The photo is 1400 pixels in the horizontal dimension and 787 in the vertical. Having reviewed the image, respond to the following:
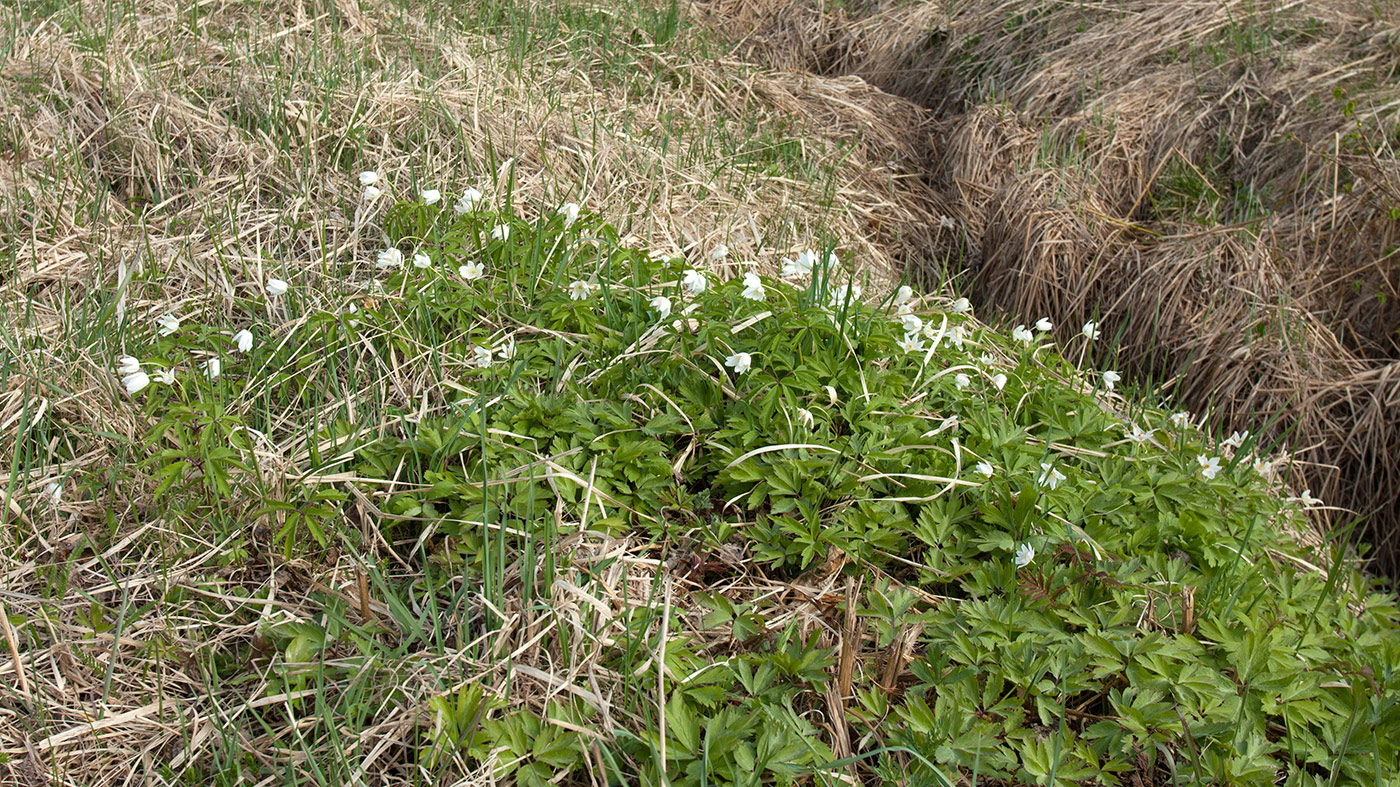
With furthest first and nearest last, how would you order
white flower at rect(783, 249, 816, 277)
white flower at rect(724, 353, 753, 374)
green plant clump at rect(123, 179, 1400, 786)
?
white flower at rect(783, 249, 816, 277) < white flower at rect(724, 353, 753, 374) < green plant clump at rect(123, 179, 1400, 786)

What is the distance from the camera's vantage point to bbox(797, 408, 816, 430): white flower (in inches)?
90.9

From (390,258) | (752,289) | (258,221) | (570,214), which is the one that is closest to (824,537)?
(752,289)

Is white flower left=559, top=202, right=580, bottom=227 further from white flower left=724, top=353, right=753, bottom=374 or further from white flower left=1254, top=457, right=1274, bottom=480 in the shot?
white flower left=1254, top=457, right=1274, bottom=480

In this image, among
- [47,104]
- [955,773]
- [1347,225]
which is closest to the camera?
[955,773]

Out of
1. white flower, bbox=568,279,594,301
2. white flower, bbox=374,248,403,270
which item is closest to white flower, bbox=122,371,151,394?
white flower, bbox=374,248,403,270

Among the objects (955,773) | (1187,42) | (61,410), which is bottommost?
(61,410)

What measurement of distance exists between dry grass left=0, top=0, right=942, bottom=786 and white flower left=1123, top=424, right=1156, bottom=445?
1075 millimetres

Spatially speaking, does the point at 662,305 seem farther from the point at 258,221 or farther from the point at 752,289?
the point at 258,221

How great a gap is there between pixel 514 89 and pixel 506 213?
1168mm

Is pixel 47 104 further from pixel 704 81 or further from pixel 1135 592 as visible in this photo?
pixel 1135 592

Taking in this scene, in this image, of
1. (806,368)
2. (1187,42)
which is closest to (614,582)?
(806,368)

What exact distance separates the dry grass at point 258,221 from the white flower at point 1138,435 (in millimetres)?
1075

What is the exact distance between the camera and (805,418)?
232 centimetres

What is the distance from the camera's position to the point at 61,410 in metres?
2.45
